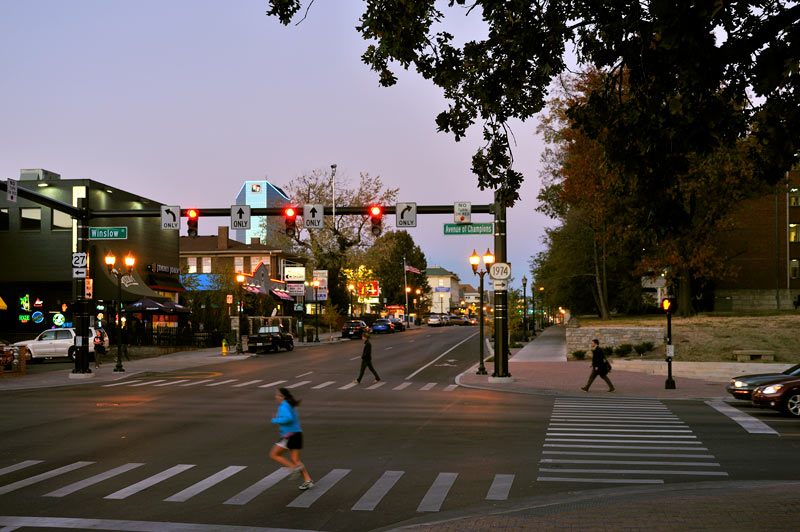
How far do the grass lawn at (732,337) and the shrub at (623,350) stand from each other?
1046mm

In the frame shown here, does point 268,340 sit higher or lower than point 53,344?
lower

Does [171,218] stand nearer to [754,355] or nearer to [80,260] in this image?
[80,260]

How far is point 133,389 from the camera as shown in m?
24.4

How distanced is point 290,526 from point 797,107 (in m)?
7.17

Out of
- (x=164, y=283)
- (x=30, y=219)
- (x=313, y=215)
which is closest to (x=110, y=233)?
(x=313, y=215)

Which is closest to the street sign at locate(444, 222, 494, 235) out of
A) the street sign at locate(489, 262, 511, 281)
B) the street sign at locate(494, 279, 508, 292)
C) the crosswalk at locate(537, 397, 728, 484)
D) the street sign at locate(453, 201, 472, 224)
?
the street sign at locate(453, 201, 472, 224)

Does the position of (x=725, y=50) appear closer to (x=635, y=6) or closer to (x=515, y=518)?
(x=635, y=6)

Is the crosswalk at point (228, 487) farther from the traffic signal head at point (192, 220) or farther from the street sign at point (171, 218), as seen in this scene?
the street sign at point (171, 218)

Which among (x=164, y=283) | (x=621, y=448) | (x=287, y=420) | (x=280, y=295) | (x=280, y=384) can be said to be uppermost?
(x=164, y=283)

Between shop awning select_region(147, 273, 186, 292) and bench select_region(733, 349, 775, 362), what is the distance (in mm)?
35654

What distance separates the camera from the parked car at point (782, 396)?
56.1 feet

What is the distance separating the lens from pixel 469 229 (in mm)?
26078

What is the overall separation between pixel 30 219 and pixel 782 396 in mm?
42304

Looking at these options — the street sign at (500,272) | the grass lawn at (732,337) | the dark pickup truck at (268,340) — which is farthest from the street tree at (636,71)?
the dark pickup truck at (268,340)
